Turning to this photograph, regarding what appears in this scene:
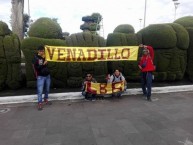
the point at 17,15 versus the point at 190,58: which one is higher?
the point at 17,15

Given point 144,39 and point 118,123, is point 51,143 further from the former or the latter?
point 144,39

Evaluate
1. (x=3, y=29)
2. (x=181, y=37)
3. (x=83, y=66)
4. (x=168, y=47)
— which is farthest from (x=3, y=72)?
(x=181, y=37)

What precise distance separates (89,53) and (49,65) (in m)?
1.39

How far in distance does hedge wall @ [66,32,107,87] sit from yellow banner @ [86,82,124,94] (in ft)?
2.82

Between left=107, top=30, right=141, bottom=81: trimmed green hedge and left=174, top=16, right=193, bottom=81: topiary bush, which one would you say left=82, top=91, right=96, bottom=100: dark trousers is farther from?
left=174, top=16, right=193, bottom=81: topiary bush

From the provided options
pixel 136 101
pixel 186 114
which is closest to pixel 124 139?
pixel 186 114

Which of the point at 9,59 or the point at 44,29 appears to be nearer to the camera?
the point at 9,59

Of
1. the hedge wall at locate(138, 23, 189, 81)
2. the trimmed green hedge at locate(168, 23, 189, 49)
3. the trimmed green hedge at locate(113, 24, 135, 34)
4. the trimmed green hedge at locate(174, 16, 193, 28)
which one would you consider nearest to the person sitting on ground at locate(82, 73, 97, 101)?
the hedge wall at locate(138, 23, 189, 81)

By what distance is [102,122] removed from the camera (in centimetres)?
582

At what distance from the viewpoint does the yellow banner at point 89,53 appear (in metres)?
7.77

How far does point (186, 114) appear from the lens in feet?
20.7

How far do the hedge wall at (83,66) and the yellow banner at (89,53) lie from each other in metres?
0.55

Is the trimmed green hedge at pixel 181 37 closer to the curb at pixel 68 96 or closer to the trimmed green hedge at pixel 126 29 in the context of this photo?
the curb at pixel 68 96

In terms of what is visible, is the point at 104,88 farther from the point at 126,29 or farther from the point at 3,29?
the point at 3,29
